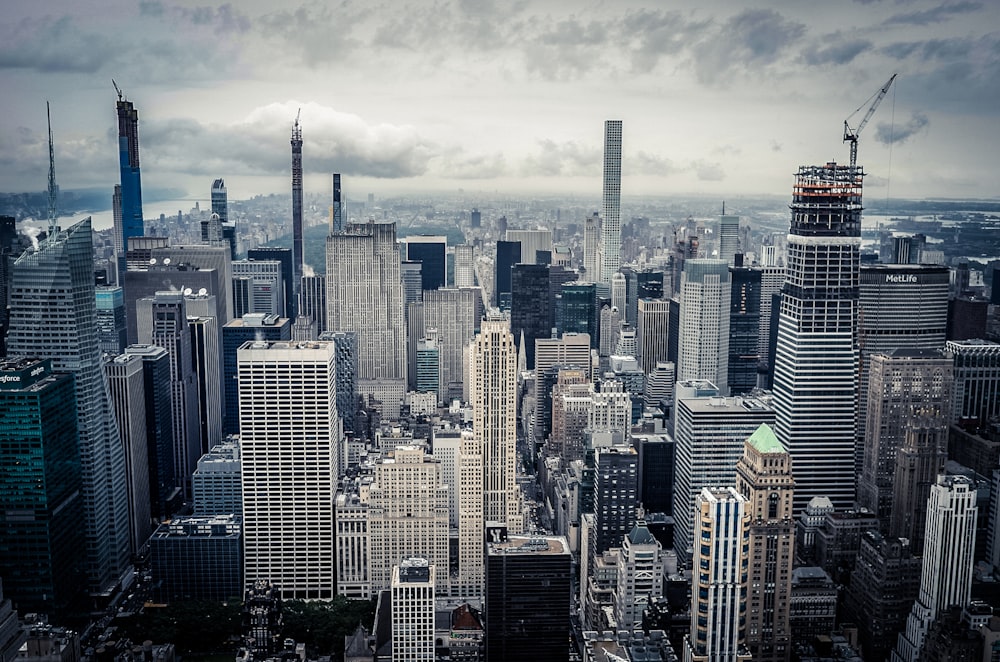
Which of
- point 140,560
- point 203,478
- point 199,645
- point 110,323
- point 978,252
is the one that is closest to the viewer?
point 199,645

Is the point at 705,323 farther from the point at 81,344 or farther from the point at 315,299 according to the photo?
the point at 81,344

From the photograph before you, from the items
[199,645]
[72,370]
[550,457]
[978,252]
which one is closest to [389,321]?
[550,457]

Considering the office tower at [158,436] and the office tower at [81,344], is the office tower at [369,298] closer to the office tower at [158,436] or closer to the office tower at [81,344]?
the office tower at [158,436]

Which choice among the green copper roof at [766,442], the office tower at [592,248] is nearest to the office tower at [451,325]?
the office tower at [592,248]

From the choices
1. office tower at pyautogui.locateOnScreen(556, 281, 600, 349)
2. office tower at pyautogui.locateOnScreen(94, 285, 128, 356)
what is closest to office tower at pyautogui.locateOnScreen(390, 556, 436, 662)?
office tower at pyautogui.locateOnScreen(94, 285, 128, 356)

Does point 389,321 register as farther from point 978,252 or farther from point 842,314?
point 978,252

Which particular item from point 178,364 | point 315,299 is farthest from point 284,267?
point 178,364

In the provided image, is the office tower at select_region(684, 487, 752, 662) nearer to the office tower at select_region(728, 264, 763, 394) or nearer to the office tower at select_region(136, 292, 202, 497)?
the office tower at select_region(136, 292, 202, 497)
